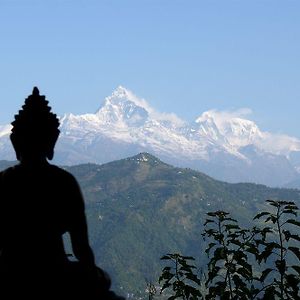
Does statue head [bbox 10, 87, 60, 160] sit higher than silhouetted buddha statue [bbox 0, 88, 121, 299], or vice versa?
statue head [bbox 10, 87, 60, 160]

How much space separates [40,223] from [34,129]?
3.82 feet

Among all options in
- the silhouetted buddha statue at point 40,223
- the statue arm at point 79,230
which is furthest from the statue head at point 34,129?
the statue arm at point 79,230

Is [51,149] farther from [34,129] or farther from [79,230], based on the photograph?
[79,230]

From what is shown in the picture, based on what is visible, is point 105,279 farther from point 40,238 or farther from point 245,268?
point 245,268

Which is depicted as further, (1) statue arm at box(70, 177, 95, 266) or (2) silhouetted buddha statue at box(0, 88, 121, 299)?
(1) statue arm at box(70, 177, 95, 266)

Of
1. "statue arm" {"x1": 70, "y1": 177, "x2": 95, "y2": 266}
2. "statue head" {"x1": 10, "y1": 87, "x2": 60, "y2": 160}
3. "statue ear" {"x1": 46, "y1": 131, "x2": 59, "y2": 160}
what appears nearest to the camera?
"statue arm" {"x1": 70, "y1": 177, "x2": 95, "y2": 266}

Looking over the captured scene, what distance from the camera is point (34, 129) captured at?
738 centimetres

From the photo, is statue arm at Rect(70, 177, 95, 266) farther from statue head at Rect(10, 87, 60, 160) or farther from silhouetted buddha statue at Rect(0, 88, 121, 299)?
statue head at Rect(10, 87, 60, 160)

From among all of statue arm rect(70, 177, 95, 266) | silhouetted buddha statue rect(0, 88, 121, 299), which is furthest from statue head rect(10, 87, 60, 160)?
statue arm rect(70, 177, 95, 266)

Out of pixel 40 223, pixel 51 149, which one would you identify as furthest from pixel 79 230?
pixel 51 149

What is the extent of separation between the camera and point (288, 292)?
11.0 metres

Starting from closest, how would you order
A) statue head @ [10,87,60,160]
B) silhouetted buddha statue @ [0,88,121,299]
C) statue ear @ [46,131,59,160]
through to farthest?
1. silhouetted buddha statue @ [0,88,121,299]
2. statue head @ [10,87,60,160]
3. statue ear @ [46,131,59,160]

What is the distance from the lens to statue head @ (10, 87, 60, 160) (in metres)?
7.39

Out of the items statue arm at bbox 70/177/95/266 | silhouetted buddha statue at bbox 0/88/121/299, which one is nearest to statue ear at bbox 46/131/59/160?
silhouetted buddha statue at bbox 0/88/121/299
